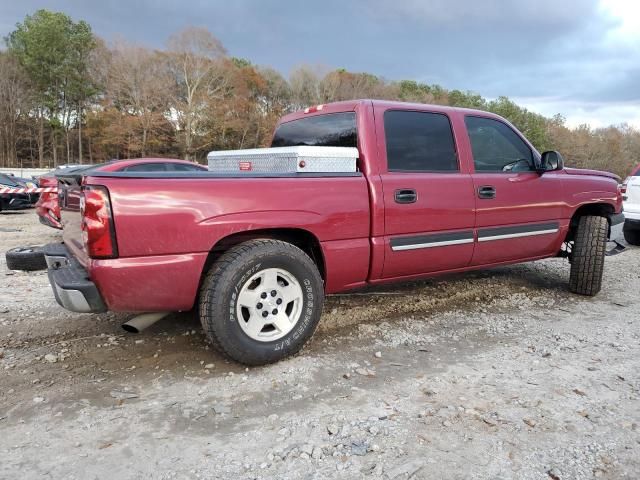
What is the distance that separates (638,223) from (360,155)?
653cm

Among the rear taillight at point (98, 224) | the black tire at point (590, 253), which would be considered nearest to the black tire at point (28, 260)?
the rear taillight at point (98, 224)

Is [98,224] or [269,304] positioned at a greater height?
[98,224]

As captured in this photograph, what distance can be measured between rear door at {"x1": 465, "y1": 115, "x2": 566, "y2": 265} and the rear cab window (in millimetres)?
1175

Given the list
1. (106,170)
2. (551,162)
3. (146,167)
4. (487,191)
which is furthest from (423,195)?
(146,167)

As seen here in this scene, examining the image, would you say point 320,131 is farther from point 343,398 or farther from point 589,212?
point 589,212

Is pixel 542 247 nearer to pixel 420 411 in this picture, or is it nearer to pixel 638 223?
pixel 420 411

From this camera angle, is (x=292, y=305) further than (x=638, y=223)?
No

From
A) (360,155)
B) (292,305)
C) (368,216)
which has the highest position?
(360,155)

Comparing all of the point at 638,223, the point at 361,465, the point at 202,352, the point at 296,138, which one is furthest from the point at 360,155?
the point at 638,223

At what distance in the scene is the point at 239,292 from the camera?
9.91 ft

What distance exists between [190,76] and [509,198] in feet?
138

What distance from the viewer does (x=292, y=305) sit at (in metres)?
3.30

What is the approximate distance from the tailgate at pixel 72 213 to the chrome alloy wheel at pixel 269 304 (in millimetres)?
994

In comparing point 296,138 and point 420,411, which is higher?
point 296,138
